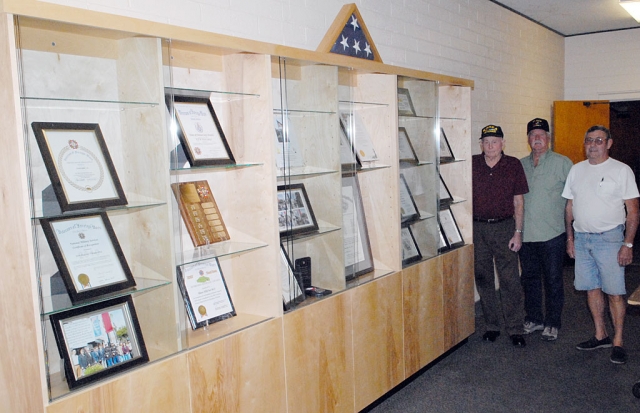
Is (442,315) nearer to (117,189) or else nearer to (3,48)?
(117,189)

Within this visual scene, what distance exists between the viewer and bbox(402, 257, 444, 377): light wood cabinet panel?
384 centimetres

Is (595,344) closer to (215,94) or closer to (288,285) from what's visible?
(288,285)

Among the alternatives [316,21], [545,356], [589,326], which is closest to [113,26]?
[316,21]

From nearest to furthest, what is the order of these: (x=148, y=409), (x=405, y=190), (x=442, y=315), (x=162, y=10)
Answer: (x=148, y=409), (x=162, y=10), (x=405, y=190), (x=442, y=315)

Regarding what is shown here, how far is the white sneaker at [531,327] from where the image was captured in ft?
16.2

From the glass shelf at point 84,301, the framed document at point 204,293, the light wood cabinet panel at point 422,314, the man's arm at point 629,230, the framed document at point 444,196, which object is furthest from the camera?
the framed document at point 444,196

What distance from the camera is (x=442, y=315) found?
4270 millimetres

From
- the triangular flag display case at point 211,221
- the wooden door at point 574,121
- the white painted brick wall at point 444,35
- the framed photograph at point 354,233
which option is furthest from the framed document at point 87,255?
the wooden door at point 574,121

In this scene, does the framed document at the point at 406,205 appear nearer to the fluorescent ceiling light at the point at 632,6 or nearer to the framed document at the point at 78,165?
the framed document at the point at 78,165

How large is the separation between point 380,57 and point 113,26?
245 cm

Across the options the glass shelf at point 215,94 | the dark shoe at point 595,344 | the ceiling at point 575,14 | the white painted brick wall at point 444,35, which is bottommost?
the dark shoe at point 595,344

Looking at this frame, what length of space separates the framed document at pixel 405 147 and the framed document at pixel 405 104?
12 centimetres

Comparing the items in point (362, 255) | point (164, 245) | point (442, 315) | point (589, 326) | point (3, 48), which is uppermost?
point (3, 48)

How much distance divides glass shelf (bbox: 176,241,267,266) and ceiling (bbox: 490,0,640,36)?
176 inches
